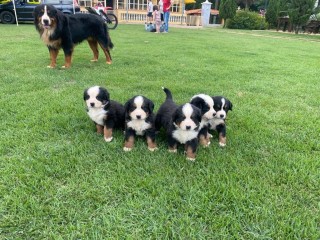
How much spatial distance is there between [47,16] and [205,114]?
15.0 feet

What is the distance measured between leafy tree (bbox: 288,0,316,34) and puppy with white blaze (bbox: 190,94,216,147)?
22509 mm

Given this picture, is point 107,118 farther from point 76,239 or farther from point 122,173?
point 76,239

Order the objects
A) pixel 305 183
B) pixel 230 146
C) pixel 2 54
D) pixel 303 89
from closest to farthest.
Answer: pixel 305 183 → pixel 230 146 → pixel 303 89 → pixel 2 54

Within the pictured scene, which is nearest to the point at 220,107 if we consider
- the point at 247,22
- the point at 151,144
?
the point at 151,144

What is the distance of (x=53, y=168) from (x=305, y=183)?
221 centimetres

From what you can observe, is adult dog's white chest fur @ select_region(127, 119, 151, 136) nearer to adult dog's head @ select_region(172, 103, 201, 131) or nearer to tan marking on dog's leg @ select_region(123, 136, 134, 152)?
tan marking on dog's leg @ select_region(123, 136, 134, 152)

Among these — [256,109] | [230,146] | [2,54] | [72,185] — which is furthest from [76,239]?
[2,54]

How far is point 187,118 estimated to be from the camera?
255 cm

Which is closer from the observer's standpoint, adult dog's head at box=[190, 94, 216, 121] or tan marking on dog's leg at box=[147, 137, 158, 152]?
tan marking on dog's leg at box=[147, 137, 158, 152]

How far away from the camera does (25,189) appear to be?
216cm

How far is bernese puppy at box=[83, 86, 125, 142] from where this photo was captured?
2949mm

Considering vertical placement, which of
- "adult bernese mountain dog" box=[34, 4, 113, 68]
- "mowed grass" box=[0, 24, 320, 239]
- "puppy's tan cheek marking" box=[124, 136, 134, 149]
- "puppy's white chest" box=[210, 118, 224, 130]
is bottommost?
"mowed grass" box=[0, 24, 320, 239]

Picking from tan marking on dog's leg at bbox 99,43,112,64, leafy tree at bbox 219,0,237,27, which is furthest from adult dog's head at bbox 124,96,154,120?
leafy tree at bbox 219,0,237,27

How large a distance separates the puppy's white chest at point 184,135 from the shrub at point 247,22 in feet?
93.1
